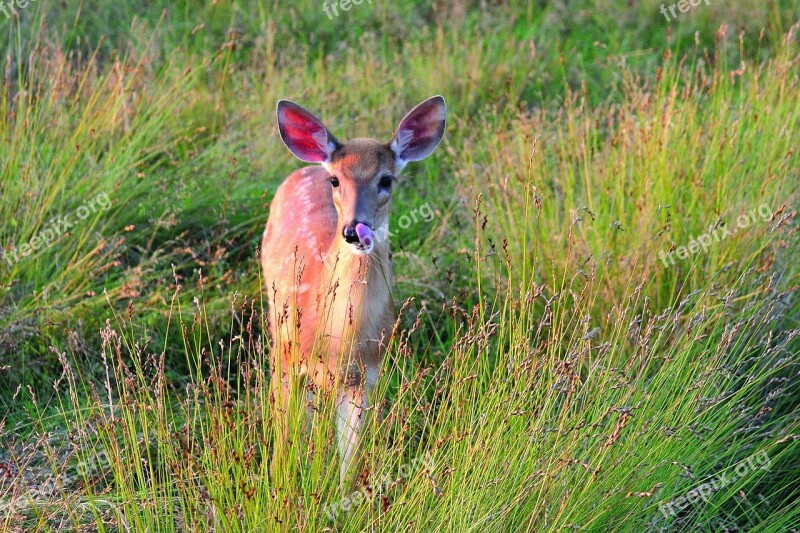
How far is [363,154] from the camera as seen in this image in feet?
14.9

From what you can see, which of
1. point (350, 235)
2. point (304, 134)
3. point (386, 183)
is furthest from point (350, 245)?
point (304, 134)

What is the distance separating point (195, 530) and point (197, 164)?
335 cm

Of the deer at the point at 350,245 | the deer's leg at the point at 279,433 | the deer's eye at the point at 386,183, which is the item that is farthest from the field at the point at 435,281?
the deer's eye at the point at 386,183

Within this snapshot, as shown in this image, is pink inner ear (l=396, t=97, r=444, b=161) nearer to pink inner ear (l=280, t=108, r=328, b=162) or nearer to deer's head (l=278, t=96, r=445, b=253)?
deer's head (l=278, t=96, r=445, b=253)

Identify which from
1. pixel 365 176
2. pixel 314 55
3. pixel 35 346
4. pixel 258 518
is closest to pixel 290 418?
pixel 258 518

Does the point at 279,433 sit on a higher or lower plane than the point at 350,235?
lower

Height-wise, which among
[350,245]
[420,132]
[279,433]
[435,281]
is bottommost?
[435,281]

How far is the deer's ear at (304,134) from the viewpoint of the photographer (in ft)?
15.2

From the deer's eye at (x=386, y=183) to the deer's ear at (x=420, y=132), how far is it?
22 centimetres

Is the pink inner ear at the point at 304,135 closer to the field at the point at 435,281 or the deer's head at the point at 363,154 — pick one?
the deer's head at the point at 363,154

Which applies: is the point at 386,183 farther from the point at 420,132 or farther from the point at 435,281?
the point at 435,281

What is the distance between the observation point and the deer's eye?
176 inches

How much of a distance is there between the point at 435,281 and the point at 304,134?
46.4 inches

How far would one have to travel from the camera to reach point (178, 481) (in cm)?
314
